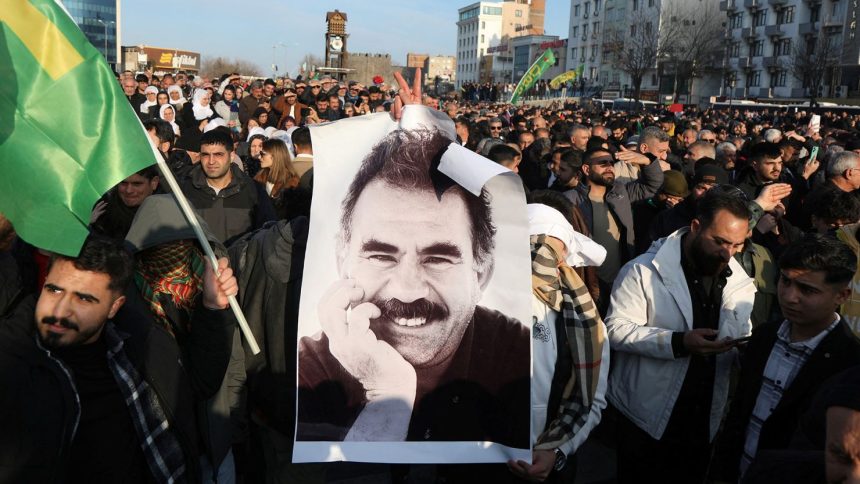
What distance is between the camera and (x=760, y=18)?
72.9 m

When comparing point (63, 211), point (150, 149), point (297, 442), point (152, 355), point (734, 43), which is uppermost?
point (734, 43)

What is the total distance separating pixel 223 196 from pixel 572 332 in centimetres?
289

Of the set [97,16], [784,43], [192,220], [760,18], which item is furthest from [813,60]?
[97,16]

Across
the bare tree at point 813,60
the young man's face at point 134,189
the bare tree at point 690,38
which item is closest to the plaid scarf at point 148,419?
the young man's face at point 134,189

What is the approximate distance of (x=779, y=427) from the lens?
9.05ft

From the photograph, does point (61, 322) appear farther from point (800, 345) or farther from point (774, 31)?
point (774, 31)

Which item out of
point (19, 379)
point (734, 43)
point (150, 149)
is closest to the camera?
point (19, 379)

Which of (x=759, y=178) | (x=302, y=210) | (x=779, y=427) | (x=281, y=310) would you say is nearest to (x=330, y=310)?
(x=281, y=310)

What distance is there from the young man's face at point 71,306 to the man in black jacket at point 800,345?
2429mm

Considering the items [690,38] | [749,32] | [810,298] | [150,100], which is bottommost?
[810,298]

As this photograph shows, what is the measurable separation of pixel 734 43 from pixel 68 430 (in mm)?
82835

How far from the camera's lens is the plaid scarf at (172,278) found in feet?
Answer: 10.2

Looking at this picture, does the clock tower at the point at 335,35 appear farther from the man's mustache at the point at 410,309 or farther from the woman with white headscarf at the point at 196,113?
the man's mustache at the point at 410,309

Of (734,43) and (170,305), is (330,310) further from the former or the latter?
(734,43)
